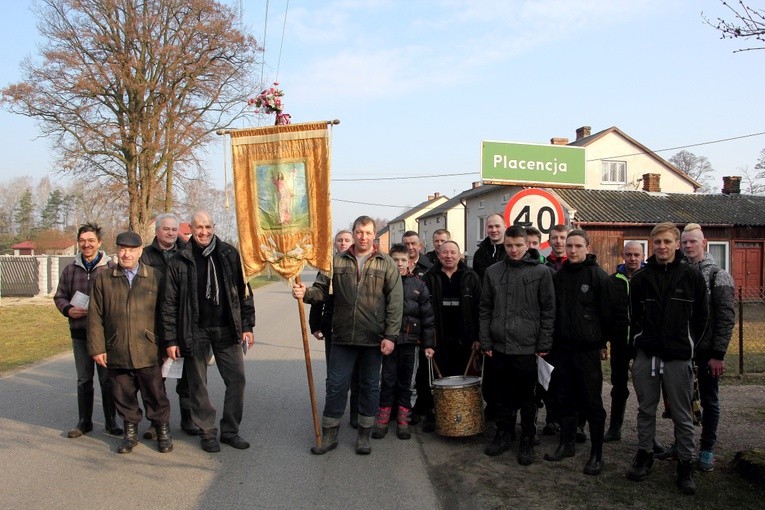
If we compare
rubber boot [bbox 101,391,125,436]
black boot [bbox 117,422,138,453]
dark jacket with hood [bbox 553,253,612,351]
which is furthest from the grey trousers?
rubber boot [bbox 101,391,125,436]

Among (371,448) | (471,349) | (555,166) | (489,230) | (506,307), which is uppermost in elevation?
(555,166)

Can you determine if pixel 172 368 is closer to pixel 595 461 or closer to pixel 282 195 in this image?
pixel 282 195

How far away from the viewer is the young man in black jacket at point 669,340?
15.1 ft

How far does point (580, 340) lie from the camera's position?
514 cm

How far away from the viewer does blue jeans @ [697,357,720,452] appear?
493 cm

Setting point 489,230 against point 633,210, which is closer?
point 489,230

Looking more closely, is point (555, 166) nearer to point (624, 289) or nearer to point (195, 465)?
point (624, 289)

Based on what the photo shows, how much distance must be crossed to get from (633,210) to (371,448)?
23.9 metres

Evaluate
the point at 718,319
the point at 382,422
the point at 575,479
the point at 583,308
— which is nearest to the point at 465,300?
the point at 583,308

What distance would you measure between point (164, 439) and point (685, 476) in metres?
4.49

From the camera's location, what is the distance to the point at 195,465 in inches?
206

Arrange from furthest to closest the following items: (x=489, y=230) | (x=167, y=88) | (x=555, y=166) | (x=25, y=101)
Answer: (x=167, y=88), (x=25, y=101), (x=555, y=166), (x=489, y=230)

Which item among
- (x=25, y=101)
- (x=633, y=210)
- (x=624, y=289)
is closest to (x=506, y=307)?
(x=624, y=289)

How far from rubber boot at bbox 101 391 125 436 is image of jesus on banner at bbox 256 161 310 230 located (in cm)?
241
